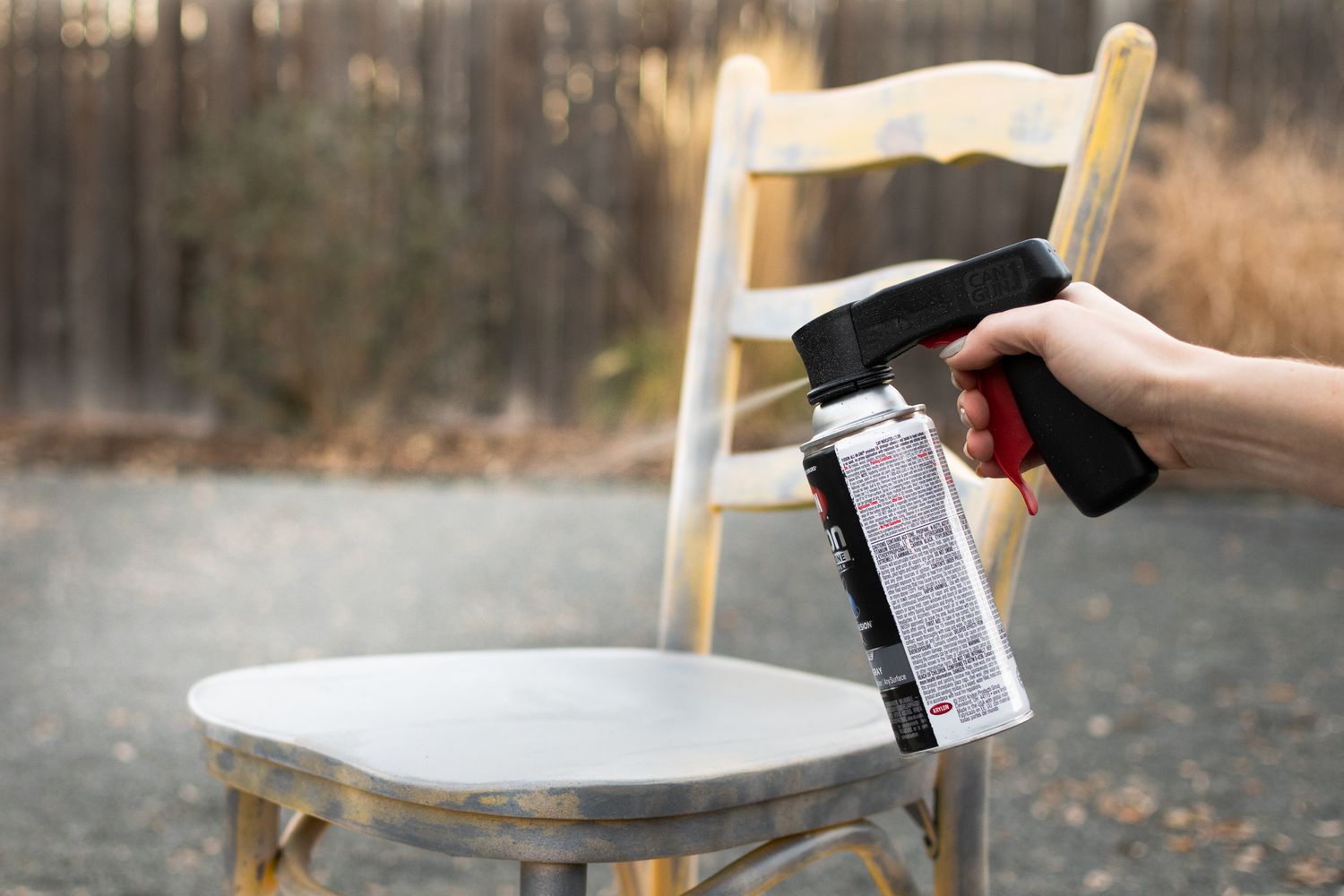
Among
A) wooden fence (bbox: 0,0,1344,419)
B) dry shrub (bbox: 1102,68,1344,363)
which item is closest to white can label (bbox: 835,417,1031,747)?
dry shrub (bbox: 1102,68,1344,363)

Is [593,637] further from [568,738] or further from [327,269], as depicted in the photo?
[327,269]

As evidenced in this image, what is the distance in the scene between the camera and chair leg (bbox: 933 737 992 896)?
0.91 metres

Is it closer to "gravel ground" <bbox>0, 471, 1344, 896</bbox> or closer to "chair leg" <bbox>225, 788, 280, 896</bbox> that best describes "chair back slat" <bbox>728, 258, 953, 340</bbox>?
"chair leg" <bbox>225, 788, 280, 896</bbox>

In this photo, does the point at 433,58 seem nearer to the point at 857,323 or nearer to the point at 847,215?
the point at 847,215

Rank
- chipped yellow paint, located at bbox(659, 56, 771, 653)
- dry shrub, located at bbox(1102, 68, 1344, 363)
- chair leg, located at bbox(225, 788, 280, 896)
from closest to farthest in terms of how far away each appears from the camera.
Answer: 1. chair leg, located at bbox(225, 788, 280, 896)
2. chipped yellow paint, located at bbox(659, 56, 771, 653)
3. dry shrub, located at bbox(1102, 68, 1344, 363)

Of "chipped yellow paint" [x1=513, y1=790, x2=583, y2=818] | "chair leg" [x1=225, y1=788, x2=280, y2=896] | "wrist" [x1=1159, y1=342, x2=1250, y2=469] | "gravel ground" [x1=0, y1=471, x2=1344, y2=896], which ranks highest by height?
"wrist" [x1=1159, y1=342, x2=1250, y2=469]

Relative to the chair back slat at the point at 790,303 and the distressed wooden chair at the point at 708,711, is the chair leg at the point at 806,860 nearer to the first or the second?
the distressed wooden chair at the point at 708,711

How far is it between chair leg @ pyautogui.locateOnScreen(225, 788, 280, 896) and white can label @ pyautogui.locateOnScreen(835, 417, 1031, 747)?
19.4 inches

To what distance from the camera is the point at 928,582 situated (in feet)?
2.17

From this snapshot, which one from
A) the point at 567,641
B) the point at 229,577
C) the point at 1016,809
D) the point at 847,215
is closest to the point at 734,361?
the point at 1016,809

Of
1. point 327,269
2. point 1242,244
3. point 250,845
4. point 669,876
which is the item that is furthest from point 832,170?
point 327,269

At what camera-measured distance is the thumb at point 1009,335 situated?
0.63 m

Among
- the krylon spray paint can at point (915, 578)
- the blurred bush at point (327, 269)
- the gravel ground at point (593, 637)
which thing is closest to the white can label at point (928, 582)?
the krylon spray paint can at point (915, 578)

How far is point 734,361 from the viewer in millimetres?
1221
